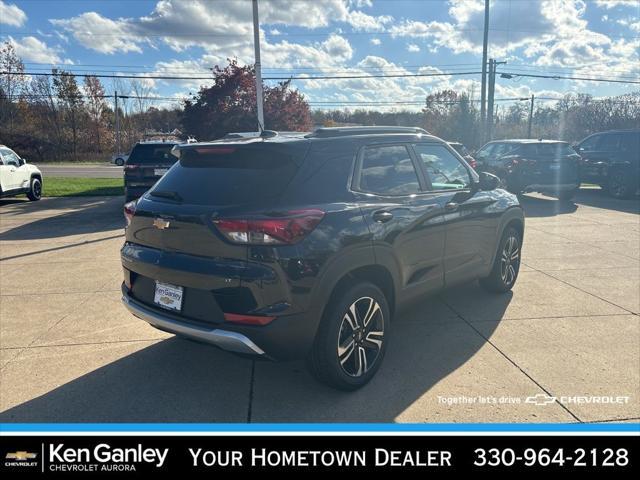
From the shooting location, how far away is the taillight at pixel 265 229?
271cm

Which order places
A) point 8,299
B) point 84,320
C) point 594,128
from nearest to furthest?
point 84,320, point 8,299, point 594,128

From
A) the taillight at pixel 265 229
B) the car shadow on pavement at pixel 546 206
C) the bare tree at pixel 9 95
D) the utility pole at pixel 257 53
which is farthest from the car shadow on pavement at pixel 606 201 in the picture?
the bare tree at pixel 9 95

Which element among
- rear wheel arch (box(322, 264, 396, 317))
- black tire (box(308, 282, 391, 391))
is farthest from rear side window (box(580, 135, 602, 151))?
black tire (box(308, 282, 391, 391))

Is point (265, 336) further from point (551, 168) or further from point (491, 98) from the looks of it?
point (491, 98)

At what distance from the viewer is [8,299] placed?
17.3 feet

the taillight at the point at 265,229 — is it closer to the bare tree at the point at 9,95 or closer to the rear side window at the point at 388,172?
the rear side window at the point at 388,172

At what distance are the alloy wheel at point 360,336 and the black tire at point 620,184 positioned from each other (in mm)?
13114

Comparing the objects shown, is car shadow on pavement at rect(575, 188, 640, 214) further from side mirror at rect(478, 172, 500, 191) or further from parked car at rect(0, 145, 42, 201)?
parked car at rect(0, 145, 42, 201)

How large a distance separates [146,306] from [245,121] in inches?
526

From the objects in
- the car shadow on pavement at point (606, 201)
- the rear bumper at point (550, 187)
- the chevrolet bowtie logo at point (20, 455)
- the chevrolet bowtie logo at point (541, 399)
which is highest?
the rear bumper at point (550, 187)

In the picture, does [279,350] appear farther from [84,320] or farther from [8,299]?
[8,299]

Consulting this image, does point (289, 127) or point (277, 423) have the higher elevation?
point (289, 127)

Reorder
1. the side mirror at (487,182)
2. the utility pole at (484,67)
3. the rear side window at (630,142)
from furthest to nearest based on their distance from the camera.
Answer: the utility pole at (484,67)
the rear side window at (630,142)
the side mirror at (487,182)

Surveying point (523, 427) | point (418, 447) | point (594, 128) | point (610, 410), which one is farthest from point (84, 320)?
point (594, 128)
